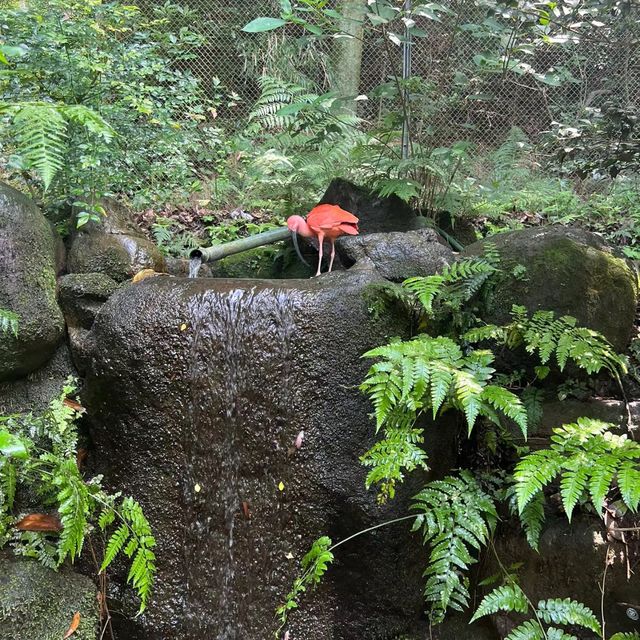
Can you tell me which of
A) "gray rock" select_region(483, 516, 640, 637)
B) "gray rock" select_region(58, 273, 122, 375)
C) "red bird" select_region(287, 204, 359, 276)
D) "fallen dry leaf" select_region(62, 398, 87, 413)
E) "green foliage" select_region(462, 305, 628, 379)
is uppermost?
"red bird" select_region(287, 204, 359, 276)

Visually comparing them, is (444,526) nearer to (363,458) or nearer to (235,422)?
(363,458)

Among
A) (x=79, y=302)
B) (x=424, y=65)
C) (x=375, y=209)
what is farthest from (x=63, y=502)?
(x=424, y=65)

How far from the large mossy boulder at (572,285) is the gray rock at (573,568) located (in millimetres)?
1055

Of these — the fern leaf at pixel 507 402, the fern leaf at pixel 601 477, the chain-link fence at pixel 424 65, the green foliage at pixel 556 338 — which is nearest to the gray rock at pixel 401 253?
the green foliage at pixel 556 338

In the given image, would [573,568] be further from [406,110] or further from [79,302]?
[406,110]

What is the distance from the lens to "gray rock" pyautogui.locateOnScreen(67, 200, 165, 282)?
3455 millimetres

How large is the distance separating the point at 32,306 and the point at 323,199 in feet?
7.57

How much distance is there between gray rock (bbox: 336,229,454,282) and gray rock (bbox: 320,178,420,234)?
0.74m

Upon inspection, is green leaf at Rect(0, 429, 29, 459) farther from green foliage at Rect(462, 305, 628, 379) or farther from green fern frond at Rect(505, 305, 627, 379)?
green fern frond at Rect(505, 305, 627, 379)

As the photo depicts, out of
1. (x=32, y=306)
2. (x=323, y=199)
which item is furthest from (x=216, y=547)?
(x=323, y=199)

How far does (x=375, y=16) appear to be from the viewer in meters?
3.23

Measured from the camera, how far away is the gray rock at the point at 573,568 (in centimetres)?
238

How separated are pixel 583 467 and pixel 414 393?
2.17 ft

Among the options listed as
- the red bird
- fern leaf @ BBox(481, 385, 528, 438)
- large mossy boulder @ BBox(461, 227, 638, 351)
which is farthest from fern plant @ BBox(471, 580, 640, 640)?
the red bird
